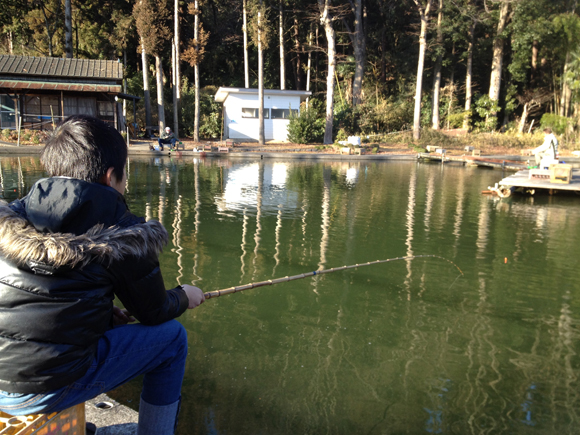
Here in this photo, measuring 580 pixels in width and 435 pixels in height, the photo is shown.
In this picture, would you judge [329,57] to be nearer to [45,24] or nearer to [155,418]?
[45,24]

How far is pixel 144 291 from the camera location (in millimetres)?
1939

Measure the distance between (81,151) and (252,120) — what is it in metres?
32.1

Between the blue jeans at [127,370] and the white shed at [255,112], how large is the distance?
102ft

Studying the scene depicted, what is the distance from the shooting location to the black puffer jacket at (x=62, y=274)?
5.39ft

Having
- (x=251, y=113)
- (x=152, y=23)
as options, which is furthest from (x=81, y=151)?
(x=251, y=113)

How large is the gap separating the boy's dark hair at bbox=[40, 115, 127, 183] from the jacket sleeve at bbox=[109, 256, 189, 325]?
1.18 ft

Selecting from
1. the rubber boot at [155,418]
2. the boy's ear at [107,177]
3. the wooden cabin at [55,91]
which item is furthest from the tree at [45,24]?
the rubber boot at [155,418]

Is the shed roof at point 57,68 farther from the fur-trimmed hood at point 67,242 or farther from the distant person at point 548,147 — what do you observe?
the fur-trimmed hood at point 67,242

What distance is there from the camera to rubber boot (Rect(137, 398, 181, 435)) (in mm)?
2197

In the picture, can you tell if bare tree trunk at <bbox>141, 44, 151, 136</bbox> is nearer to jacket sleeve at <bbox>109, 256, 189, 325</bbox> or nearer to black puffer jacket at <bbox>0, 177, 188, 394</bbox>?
jacket sleeve at <bbox>109, 256, 189, 325</bbox>

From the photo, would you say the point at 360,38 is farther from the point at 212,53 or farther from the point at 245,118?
the point at 212,53

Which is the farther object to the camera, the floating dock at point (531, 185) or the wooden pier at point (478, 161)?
the wooden pier at point (478, 161)

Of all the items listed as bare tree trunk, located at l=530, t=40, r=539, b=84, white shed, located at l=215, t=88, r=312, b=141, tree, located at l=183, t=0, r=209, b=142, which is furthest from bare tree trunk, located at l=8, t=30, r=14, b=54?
bare tree trunk, located at l=530, t=40, r=539, b=84

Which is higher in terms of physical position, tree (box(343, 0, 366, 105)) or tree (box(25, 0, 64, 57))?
tree (box(25, 0, 64, 57))
